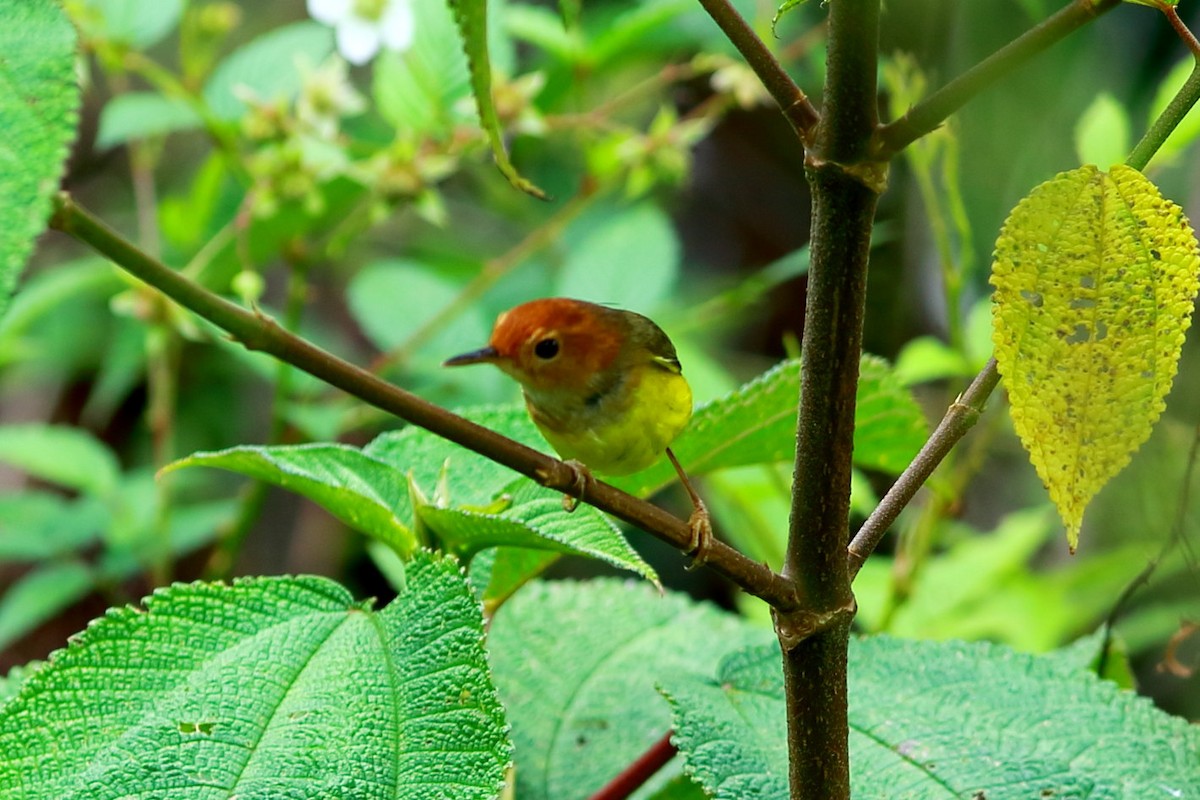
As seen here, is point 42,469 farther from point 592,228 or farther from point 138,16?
point 592,228

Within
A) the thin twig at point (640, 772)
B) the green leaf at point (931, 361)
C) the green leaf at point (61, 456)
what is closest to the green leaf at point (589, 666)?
the thin twig at point (640, 772)

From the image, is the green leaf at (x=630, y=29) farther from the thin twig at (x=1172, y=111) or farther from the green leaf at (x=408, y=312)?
the thin twig at (x=1172, y=111)

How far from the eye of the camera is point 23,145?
42 cm

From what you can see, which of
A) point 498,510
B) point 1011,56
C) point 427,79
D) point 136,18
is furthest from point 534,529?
point 136,18

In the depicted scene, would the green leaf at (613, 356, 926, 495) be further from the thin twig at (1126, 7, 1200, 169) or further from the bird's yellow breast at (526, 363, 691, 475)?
the thin twig at (1126, 7, 1200, 169)

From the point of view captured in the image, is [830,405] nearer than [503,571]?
Yes

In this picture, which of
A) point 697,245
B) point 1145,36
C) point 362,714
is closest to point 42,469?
point 362,714

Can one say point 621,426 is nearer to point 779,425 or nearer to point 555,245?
point 779,425

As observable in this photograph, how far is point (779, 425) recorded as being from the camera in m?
0.78

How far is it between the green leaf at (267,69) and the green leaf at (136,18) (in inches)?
3.9

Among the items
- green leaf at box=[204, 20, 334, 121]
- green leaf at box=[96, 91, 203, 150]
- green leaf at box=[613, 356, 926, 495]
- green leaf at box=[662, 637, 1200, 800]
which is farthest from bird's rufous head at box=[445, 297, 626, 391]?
green leaf at box=[96, 91, 203, 150]

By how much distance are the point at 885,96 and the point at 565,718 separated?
169 cm

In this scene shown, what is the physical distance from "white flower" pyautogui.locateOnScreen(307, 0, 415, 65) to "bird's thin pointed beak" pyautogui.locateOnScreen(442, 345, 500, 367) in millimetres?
675

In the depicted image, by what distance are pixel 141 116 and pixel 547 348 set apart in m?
0.92
